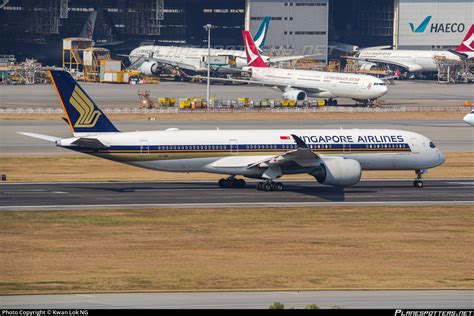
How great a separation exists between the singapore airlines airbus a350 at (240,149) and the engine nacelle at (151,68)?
4737 inches

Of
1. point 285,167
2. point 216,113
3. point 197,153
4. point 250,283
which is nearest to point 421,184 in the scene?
point 285,167

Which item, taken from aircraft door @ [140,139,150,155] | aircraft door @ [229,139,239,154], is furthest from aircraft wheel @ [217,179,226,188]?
aircraft door @ [140,139,150,155]

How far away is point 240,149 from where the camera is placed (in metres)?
66.6

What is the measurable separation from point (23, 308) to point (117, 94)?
4935 inches

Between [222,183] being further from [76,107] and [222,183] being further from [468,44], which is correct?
[468,44]

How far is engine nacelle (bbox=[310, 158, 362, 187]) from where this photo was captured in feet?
211

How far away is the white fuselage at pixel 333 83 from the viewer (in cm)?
13638

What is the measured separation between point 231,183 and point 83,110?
11.5 metres

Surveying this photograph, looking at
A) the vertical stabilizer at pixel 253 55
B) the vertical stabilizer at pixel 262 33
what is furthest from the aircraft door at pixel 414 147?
the vertical stabilizer at pixel 262 33

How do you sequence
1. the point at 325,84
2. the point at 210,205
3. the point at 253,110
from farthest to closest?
1. the point at 325,84
2. the point at 253,110
3. the point at 210,205

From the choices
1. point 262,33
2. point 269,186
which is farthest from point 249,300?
point 262,33

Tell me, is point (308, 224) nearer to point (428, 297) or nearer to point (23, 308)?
point (428, 297)

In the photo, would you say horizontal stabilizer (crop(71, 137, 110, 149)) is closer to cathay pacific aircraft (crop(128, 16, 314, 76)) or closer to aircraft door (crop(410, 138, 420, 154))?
aircraft door (crop(410, 138, 420, 154))

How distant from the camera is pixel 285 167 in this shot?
66.0 meters
